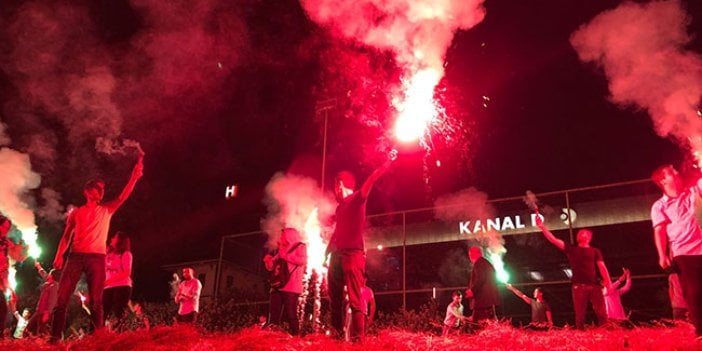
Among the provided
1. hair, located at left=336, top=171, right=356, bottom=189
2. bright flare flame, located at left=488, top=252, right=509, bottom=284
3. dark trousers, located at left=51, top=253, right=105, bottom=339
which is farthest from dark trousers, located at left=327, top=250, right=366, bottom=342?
bright flare flame, located at left=488, top=252, right=509, bottom=284

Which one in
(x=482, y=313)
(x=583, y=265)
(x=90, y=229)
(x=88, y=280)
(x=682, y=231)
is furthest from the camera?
(x=482, y=313)

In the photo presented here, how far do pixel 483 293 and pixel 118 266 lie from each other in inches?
231

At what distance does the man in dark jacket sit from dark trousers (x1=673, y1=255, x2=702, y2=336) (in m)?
3.72

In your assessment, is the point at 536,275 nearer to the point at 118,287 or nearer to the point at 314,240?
the point at 314,240

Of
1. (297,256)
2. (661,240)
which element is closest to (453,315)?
(297,256)

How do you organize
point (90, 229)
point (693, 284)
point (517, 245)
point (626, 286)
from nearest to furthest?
1. point (693, 284)
2. point (90, 229)
3. point (626, 286)
4. point (517, 245)

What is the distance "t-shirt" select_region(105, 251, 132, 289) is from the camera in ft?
26.3

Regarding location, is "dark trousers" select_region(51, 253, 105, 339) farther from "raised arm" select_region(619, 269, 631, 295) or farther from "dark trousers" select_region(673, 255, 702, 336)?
"raised arm" select_region(619, 269, 631, 295)

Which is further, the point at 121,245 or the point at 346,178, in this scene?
the point at 121,245

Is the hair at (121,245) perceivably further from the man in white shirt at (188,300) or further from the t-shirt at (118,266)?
the man in white shirt at (188,300)

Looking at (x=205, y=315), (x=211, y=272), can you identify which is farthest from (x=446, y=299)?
(x=211, y=272)

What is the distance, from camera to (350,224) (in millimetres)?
5766

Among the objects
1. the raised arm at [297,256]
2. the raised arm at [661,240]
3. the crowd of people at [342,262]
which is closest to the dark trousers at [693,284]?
the crowd of people at [342,262]

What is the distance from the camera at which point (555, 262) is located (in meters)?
25.4
